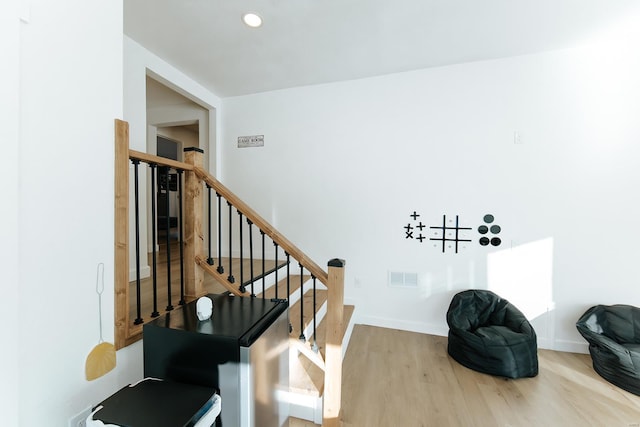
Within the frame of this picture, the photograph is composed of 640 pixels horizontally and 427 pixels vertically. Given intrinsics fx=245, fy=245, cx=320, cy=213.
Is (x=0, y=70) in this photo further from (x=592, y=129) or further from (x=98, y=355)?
(x=592, y=129)

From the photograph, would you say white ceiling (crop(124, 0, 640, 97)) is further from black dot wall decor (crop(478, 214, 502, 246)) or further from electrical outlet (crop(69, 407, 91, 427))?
electrical outlet (crop(69, 407, 91, 427))

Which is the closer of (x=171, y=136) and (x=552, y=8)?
(x=552, y=8)

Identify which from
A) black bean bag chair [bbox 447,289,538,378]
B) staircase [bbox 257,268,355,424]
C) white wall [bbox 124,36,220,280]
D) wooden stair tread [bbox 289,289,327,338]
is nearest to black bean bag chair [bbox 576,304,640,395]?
black bean bag chair [bbox 447,289,538,378]

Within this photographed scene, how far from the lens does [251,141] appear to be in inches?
136

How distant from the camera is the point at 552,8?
1.97 metres

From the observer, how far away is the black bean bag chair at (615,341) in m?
1.91

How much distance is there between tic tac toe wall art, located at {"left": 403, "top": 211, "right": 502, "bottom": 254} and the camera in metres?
2.69

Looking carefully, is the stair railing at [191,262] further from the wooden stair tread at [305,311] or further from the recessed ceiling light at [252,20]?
the recessed ceiling light at [252,20]

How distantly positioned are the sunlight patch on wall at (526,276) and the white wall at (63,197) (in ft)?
10.8

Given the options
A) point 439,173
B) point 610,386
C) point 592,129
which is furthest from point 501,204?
point 610,386

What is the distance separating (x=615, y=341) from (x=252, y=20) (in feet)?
14.0

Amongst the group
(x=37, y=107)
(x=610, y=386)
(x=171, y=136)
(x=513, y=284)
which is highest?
(x=171, y=136)

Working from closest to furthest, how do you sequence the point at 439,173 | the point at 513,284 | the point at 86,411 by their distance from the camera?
the point at 86,411
the point at 513,284
the point at 439,173

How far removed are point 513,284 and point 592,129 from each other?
5.70 ft
